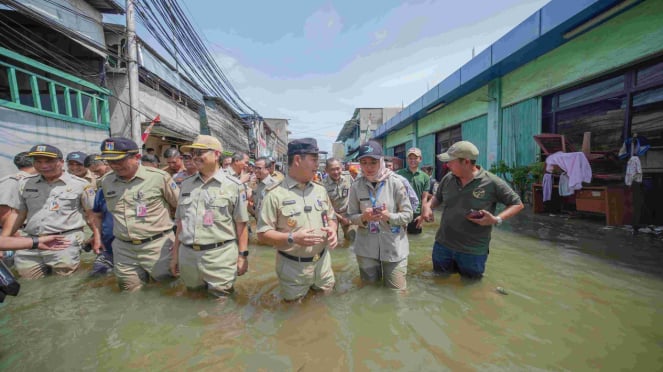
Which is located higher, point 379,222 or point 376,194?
point 376,194

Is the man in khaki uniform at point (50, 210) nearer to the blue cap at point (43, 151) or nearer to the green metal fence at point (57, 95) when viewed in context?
the blue cap at point (43, 151)

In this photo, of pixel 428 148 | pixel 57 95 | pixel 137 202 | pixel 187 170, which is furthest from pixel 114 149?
pixel 428 148

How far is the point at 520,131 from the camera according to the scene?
30.0 ft

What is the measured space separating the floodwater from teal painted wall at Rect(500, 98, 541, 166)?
5731 mm

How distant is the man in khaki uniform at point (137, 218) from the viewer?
9.80 feet

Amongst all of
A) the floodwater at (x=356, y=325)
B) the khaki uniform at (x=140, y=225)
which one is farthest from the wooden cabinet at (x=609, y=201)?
the khaki uniform at (x=140, y=225)

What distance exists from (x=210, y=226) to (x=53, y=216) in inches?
91.8

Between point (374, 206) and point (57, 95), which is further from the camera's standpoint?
point (57, 95)

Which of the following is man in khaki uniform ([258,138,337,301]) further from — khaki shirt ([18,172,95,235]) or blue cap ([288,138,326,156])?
khaki shirt ([18,172,95,235])

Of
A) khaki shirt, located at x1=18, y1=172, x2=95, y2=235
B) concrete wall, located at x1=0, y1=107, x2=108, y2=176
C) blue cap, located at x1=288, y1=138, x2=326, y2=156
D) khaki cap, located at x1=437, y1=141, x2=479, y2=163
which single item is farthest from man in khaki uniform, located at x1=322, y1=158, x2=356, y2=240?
concrete wall, located at x1=0, y1=107, x2=108, y2=176

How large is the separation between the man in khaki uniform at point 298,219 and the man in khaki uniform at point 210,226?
516mm

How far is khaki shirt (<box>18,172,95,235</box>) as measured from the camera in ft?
11.2

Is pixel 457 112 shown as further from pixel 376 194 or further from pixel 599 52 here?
pixel 376 194

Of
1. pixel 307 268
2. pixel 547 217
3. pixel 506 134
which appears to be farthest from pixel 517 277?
pixel 506 134
